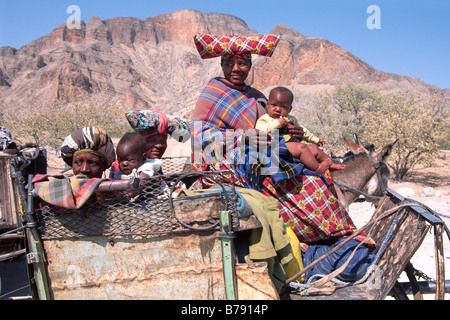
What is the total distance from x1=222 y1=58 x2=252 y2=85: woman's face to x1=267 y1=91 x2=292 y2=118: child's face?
0.42 m

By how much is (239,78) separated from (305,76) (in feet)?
188

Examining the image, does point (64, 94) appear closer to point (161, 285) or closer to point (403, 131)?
point (403, 131)

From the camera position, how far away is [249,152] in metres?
2.83

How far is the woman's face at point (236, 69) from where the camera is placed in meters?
3.28

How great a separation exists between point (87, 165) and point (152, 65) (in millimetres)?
93024

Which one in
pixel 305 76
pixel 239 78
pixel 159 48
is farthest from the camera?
pixel 159 48

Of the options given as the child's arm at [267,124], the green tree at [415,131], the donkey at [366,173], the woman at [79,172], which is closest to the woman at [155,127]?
the woman at [79,172]

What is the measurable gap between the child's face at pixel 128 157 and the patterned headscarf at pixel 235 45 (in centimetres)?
120

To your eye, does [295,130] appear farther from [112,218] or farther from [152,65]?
[152,65]

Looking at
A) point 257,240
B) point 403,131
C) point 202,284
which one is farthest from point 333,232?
point 403,131

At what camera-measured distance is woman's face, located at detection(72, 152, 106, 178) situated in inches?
102

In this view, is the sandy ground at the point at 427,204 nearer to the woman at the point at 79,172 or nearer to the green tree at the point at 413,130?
the green tree at the point at 413,130

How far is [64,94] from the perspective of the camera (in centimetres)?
6281

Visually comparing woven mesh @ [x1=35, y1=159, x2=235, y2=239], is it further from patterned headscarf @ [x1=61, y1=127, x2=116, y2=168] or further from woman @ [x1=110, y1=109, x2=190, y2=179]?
woman @ [x1=110, y1=109, x2=190, y2=179]
